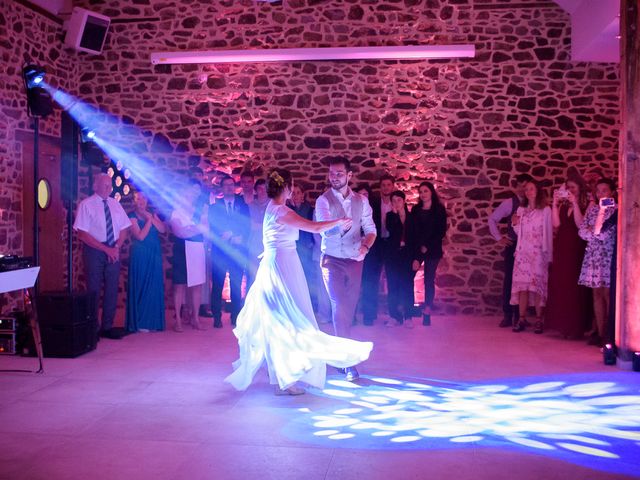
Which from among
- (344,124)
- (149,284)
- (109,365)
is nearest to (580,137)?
(344,124)

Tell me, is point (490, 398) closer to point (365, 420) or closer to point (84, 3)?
point (365, 420)

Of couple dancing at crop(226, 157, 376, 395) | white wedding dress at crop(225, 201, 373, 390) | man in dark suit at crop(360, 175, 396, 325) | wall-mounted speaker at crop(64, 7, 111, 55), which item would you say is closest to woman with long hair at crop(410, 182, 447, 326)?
man in dark suit at crop(360, 175, 396, 325)

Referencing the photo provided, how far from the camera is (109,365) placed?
20.0ft

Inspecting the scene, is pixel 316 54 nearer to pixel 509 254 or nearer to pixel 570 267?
pixel 509 254

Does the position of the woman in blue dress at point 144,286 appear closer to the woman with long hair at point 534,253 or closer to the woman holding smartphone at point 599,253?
the woman with long hair at point 534,253

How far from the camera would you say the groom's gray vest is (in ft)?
18.4

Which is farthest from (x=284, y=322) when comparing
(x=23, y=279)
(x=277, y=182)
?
(x=23, y=279)

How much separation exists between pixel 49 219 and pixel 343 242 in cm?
522

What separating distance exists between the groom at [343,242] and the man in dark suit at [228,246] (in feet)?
8.86

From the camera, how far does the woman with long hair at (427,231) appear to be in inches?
328

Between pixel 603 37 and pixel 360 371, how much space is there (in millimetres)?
4736

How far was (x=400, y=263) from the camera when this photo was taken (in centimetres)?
844

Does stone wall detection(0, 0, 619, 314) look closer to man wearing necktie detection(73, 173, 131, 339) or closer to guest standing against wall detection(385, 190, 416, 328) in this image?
guest standing against wall detection(385, 190, 416, 328)

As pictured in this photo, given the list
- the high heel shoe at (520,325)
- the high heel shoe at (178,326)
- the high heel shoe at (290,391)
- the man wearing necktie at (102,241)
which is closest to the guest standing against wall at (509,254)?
the high heel shoe at (520,325)
